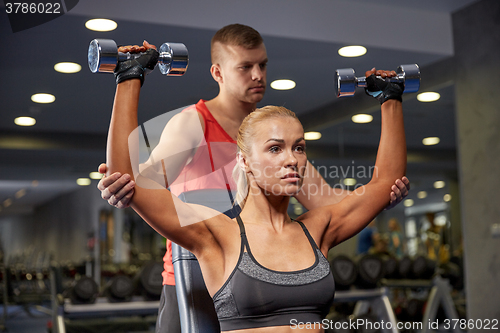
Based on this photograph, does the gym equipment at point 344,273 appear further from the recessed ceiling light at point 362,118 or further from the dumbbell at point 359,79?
the dumbbell at point 359,79

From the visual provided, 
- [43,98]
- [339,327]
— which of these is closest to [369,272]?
[339,327]

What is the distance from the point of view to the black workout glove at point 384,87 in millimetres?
1564

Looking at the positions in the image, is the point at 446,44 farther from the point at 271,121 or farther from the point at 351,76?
the point at 271,121

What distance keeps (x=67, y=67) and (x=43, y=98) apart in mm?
594

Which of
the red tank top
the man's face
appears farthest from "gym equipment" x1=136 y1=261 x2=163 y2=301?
the man's face

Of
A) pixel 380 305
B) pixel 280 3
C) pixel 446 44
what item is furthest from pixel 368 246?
pixel 280 3

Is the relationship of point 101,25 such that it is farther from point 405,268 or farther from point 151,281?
point 405,268

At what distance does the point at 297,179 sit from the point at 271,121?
0.19 m

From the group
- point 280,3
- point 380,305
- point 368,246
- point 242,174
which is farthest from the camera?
point 368,246

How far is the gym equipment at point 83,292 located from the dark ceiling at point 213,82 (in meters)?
1.21

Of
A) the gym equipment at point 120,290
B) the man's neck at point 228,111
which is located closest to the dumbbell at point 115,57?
the man's neck at point 228,111

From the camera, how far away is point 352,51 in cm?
395

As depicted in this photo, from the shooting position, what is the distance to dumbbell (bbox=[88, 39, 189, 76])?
1.15 meters

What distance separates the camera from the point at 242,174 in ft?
4.77
